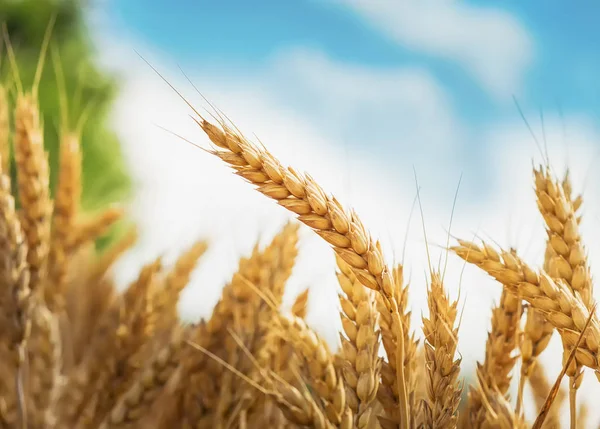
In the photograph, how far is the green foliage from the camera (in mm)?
10008

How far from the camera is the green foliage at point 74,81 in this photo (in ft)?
32.8

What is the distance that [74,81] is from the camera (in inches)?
430

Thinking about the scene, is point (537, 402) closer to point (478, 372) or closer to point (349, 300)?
point (478, 372)

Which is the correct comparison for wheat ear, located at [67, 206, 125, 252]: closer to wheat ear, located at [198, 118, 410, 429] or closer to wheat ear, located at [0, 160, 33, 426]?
wheat ear, located at [0, 160, 33, 426]

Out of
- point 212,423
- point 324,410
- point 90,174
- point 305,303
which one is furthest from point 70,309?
point 90,174

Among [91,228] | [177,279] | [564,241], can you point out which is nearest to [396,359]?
[564,241]

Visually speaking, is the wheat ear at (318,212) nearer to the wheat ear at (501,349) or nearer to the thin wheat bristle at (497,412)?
the thin wheat bristle at (497,412)

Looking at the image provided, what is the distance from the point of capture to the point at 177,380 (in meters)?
1.41

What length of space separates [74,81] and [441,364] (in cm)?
1097

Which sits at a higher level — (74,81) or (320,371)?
(74,81)

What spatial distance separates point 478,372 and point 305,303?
21.6 inches

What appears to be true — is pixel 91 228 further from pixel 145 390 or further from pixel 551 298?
pixel 551 298

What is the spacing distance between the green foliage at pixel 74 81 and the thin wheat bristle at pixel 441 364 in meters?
9.01

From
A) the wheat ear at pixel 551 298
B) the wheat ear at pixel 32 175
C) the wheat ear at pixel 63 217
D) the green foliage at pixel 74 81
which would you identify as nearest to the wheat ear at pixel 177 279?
the wheat ear at pixel 63 217
